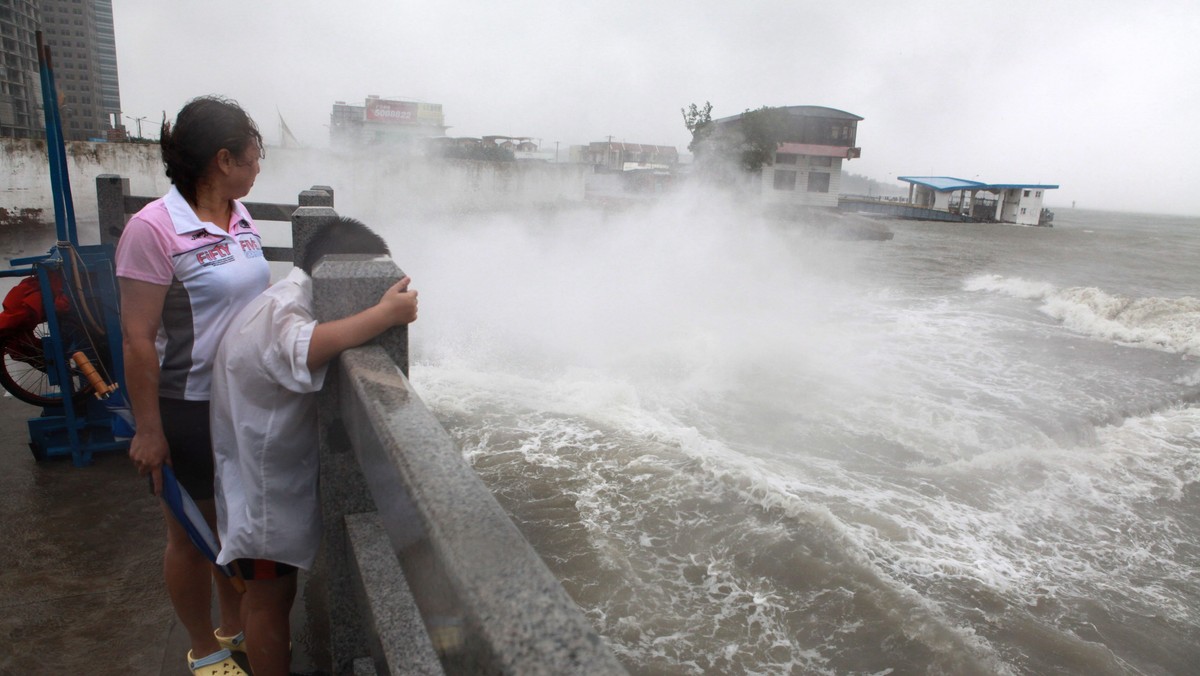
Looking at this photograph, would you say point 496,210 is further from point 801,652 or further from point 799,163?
point 799,163

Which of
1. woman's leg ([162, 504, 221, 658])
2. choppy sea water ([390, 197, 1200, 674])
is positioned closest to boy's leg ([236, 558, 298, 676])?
woman's leg ([162, 504, 221, 658])

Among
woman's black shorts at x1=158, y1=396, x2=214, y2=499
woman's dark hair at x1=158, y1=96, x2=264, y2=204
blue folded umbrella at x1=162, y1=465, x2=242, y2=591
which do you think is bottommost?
blue folded umbrella at x1=162, y1=465, x2=242, y2=591

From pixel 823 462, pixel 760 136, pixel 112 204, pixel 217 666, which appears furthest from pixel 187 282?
pixel 760 136

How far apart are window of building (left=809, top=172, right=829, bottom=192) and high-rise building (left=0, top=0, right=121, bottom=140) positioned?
5475 centimetres

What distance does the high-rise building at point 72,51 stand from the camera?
5516 centimetres

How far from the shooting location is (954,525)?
5.66 meters

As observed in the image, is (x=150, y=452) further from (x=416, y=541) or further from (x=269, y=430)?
(x=416, y=541)

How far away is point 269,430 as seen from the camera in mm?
1819

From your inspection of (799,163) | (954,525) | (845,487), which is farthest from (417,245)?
(799,163)

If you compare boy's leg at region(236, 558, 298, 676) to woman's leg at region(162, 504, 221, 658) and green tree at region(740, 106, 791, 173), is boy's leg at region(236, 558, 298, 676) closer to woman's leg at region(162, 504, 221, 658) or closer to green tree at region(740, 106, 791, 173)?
woman's leg at region(162, 504, 221, 658)

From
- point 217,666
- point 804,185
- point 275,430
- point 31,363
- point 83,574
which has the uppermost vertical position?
point 804,185

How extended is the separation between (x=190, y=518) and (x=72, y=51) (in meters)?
78.1

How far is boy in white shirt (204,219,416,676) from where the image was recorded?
1.73m

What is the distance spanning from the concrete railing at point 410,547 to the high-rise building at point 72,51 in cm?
6457
